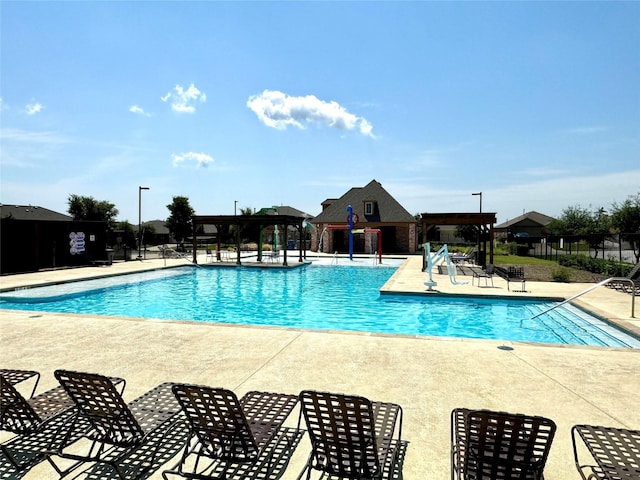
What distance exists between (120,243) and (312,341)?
26.0 metres

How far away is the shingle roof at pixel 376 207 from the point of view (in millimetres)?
37722

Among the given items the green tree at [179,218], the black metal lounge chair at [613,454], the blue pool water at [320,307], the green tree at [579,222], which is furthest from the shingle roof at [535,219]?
the black metal lounge chair at [613,454]

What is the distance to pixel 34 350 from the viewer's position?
7066mm

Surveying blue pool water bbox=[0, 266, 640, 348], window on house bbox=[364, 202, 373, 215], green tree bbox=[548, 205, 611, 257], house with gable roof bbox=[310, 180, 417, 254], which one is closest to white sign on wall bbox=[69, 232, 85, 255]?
blue pool water bbox=[0, 266, 640, 348]

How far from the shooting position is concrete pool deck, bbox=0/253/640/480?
4.36 m

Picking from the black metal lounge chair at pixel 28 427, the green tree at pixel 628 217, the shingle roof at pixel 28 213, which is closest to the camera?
the black metal lounge chair at pixel 28 427

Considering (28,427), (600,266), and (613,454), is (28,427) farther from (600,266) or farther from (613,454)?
(600,266)

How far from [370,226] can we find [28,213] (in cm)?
2768

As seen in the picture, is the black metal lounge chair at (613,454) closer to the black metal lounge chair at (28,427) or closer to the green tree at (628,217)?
the black metal lounge chair at (28,427)

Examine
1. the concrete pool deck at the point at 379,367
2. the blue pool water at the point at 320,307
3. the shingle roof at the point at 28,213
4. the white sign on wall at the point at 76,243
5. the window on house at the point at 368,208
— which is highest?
the window on house at the point at 368,208

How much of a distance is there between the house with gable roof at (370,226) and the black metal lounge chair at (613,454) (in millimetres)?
32037

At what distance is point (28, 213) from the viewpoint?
25.3 metres

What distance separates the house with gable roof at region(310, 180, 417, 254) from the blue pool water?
17733mm

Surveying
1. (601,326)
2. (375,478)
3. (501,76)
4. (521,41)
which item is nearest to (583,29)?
(521,41)
